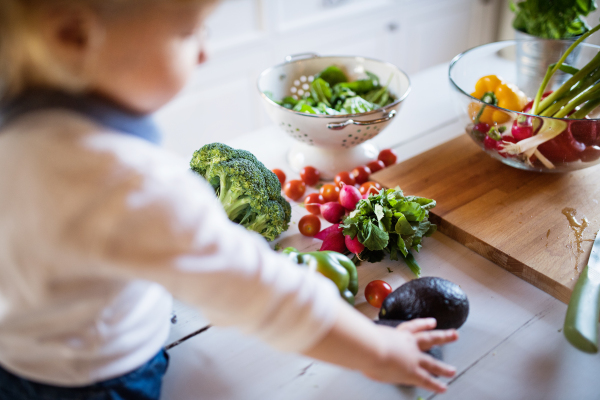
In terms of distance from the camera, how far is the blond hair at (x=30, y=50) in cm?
38

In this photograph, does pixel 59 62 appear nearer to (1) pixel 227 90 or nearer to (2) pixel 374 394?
(2) pixel 374 394

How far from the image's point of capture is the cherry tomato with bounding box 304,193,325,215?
37.6 inches

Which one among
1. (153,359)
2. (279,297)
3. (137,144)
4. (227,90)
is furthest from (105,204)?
(227,90)

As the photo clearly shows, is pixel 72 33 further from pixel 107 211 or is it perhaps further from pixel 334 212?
pixel 334 212

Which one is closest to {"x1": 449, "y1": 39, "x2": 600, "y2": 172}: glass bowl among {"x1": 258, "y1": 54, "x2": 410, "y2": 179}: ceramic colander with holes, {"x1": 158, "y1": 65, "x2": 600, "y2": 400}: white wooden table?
{"x1": 258, "y1": 54, "x2": 410, "y2": 179}: ceramic colander with holes

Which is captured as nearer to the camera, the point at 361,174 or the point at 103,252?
the point at 103,252

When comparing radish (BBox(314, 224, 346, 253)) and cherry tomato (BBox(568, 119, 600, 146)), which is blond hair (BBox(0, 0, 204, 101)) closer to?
radish (BBox(314, 224, 346, 253))

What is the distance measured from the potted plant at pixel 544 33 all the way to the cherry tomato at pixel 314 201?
73 centimetres

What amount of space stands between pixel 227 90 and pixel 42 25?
6.43 ft

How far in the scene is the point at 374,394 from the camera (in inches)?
23.6

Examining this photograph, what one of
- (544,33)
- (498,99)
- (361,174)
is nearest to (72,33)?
(361,174)

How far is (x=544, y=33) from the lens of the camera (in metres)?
1.47

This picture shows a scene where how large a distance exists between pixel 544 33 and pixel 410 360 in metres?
1.36

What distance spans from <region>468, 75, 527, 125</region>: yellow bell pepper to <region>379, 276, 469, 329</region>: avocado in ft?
1.40
